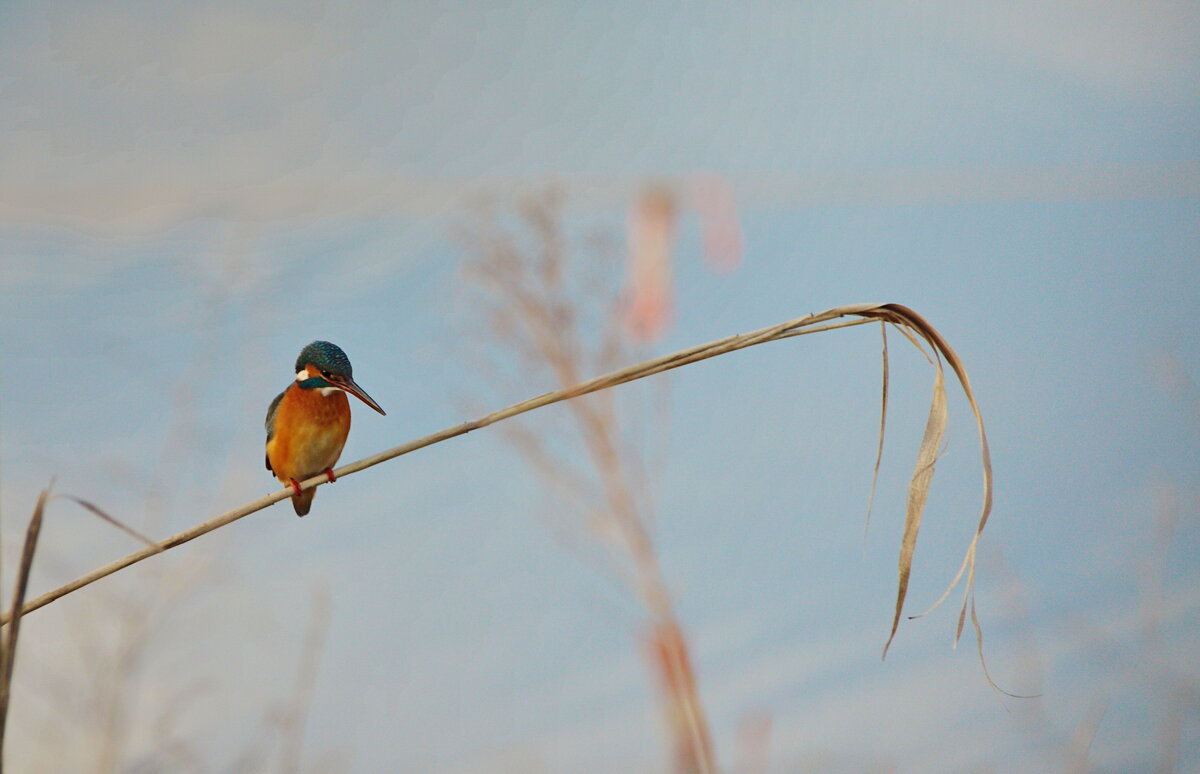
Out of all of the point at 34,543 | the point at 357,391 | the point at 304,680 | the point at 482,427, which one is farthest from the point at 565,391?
the point at 304,680

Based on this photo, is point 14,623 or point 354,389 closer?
point 14,623

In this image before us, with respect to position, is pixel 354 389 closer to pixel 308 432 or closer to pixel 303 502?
pixel 308 432

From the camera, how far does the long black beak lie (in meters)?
1.67

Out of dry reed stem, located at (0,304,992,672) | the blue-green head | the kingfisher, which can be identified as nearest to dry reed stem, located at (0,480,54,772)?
dry reed stem, located at (0,304,992,672)

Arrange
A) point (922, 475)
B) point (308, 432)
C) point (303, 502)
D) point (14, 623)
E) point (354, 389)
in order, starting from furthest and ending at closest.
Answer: point (303, 502)
point (308, 432)
point (354, 389)
point (922, 475)
point (14, 623)

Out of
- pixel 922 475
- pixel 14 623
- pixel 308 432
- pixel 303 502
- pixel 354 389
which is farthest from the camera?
pixel 303 502

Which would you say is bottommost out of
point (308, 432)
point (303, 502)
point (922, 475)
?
point (922, 475)

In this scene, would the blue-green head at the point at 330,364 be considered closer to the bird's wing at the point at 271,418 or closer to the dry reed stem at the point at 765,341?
the bird's wing at the point at 271,418

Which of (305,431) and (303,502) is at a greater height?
(305,431)

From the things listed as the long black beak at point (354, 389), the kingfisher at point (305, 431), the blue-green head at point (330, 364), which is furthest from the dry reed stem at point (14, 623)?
the kingfisher at point (305, 431)

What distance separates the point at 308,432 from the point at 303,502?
0.24 metres

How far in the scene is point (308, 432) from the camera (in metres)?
2.36

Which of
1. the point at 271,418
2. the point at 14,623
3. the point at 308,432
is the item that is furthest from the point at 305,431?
the point at 14,623

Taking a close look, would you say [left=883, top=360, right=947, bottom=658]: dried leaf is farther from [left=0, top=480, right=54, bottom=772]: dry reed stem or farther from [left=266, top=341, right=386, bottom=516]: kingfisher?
[left=266, top=341, right=386, bottom=516]: kingfisher
